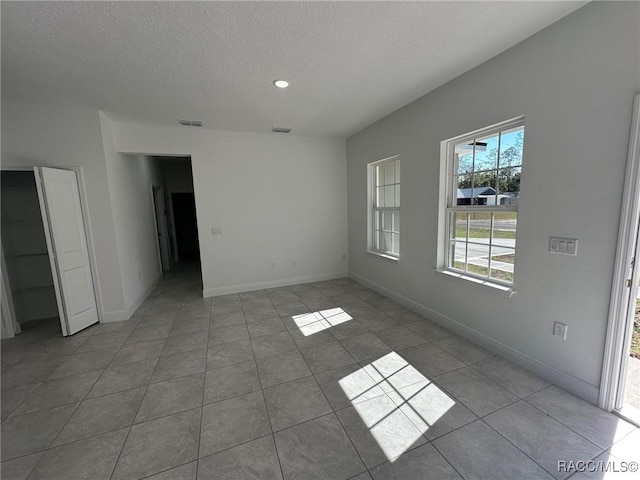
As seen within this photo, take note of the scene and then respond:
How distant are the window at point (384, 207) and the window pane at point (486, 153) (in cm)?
118

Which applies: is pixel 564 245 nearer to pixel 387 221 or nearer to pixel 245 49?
pixel 387 221

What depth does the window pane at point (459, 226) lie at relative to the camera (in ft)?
9.11

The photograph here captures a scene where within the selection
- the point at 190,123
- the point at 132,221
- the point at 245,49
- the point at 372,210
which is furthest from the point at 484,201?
the point at 132,221

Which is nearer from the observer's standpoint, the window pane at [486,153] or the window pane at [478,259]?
the window pane at [486,153]

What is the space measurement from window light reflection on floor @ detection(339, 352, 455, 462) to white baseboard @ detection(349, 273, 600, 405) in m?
0.85

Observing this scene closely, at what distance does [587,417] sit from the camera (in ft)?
5.51

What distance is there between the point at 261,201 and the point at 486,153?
10.7 feet

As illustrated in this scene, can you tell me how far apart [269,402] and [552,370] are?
2.22 meters

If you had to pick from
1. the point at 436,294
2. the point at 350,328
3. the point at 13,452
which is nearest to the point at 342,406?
the point at 350,328

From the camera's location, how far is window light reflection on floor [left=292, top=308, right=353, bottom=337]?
3.02 m

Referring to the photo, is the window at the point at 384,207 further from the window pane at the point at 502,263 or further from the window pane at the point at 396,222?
the window pane at the point at 502,263

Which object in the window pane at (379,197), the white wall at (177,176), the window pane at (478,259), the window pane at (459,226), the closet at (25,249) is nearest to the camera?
the window pane at (478,259)

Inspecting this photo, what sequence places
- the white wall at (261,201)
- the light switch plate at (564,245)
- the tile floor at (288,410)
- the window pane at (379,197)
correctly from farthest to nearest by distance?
the window pane at (379,197) → the white wall at (261,201) → the light switch plate at (564,245) → the tile floor at (288,410)

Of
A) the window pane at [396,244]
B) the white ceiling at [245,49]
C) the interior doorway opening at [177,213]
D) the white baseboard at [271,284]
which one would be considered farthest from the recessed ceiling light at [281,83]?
the interior doorway opening at [177,213]
